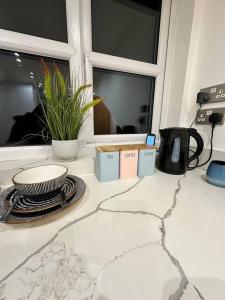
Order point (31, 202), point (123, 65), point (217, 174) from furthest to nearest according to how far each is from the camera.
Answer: point (123, 65) → point (217, 174) → point (31, 202)

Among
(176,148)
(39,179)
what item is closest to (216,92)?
(176,148)

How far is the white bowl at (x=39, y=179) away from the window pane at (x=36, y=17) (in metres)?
0.66

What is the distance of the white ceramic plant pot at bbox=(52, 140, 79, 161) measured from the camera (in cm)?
63

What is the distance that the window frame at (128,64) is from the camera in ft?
2.43

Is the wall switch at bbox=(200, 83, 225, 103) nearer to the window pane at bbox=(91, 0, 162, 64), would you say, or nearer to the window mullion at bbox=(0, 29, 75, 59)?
the window pane at bbox=(91, 0, 162, 64)

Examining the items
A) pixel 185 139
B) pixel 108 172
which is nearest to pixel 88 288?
pixel 108 172

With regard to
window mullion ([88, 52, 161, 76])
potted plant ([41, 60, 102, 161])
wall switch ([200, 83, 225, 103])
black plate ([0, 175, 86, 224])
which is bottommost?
black plate ([0, 175, 86, 224])

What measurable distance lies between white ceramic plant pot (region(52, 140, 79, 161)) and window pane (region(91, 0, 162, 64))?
0.57 m

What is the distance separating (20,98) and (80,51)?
15.5 inches

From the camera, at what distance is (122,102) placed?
0.95m

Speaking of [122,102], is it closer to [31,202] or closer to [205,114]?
[205,114]

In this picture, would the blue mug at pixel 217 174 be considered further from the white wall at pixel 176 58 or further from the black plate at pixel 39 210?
the black plate at pixel 39 210

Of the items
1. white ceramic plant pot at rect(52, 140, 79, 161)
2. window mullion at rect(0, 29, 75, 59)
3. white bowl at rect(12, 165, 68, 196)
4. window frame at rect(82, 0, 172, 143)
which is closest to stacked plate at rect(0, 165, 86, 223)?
white bowl at rect(12, 165, 68, 196)

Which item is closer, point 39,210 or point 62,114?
point 39,210
